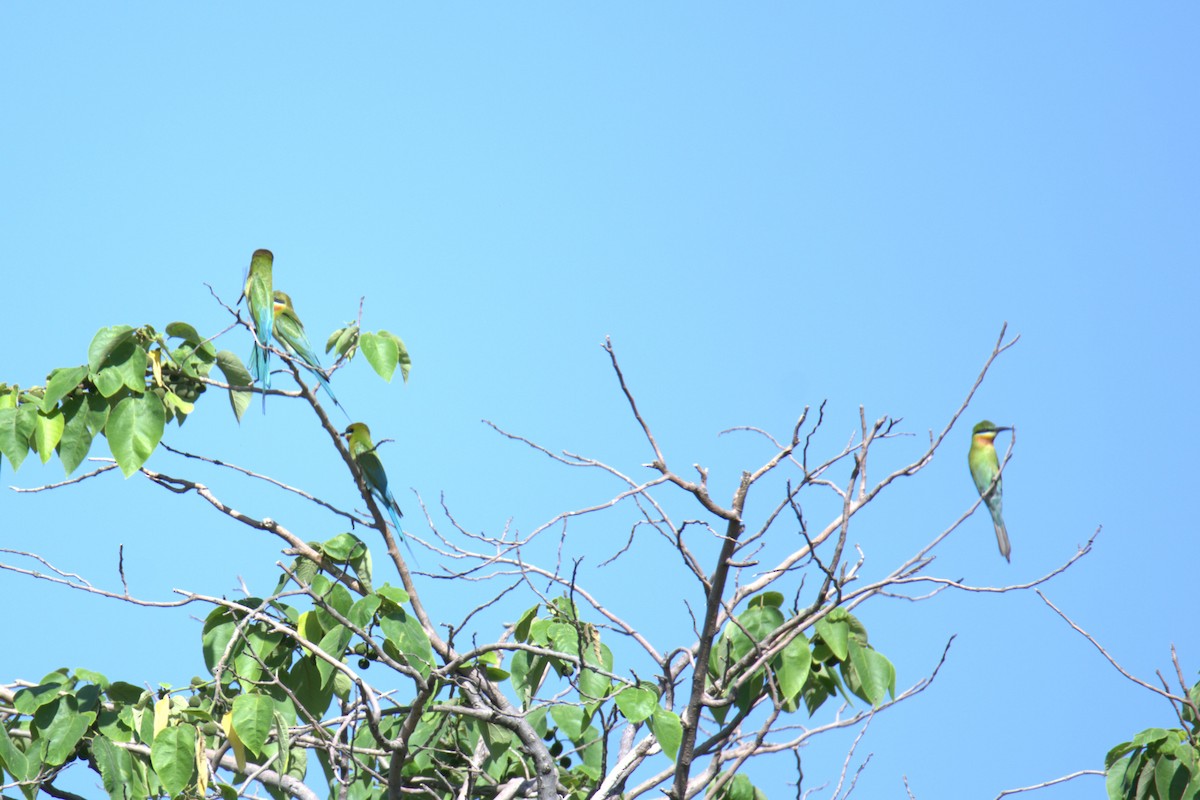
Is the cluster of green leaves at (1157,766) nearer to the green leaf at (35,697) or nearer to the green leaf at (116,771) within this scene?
the green leaf at (116,771)

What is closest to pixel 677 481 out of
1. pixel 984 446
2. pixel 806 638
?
pixel 806 638

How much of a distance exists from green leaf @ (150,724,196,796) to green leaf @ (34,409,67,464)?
823 millimetres

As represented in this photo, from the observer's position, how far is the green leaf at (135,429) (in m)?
3.15

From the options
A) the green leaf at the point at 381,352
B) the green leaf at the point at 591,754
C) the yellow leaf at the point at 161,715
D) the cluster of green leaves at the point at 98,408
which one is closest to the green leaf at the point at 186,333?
the cluster of green leaves at the point at 98,408

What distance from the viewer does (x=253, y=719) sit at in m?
2.87

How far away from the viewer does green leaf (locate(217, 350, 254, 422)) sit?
12.2 ft

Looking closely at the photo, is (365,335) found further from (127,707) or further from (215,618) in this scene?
(127,707)

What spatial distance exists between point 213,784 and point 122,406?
Answer: 0.99 m

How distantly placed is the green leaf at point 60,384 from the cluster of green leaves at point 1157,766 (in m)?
2.90

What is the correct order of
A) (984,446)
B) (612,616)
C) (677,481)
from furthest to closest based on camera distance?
(984,446), (612,616), (677,481)

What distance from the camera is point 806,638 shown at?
3.09 metres

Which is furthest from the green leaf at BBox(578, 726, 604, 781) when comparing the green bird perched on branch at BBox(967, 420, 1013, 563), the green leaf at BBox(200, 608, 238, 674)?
the green bird perched on branch at BBox(967, 420, 1013, 563)

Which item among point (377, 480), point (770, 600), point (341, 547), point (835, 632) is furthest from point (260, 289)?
point (835, 632)

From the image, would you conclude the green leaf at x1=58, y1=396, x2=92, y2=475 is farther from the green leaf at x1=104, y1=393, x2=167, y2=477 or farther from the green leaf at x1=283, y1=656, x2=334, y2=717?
the green leaf at x1=283, y1=656, x2=334, y2=717
